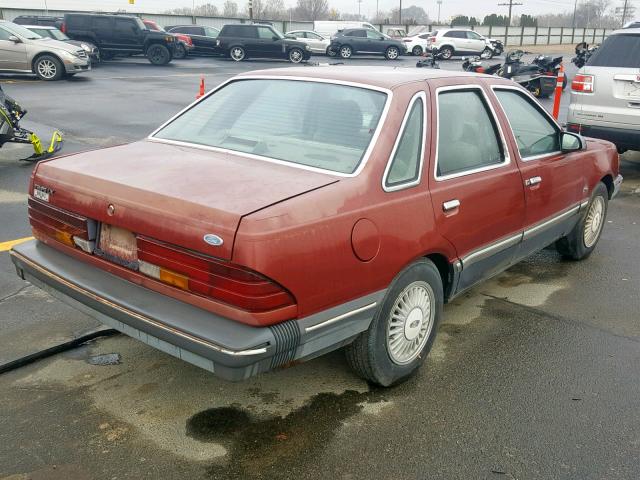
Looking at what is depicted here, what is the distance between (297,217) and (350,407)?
1144mm

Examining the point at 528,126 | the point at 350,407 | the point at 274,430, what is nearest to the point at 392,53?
the point at 528,126

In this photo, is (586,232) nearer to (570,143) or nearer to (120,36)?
(570,143)

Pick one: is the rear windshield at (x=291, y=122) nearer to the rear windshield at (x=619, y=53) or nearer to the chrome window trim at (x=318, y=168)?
the chrome window trim at (x=318, y=168)

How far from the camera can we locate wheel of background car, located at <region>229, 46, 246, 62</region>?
3057cm

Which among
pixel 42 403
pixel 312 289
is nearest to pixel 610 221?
pixel 312 289

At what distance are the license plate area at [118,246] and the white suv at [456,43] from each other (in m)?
37.1

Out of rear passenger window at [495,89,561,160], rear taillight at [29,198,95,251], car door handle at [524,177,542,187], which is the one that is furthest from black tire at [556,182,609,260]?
rear taillight at [29,198,95,251]

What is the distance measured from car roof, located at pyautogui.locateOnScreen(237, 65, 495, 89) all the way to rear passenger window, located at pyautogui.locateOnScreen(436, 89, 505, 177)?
164 mm

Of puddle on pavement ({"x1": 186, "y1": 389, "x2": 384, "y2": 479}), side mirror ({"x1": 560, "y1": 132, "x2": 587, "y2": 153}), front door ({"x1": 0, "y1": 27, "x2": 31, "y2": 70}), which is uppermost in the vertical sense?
front door ({"x1": 0, "y1": 27, "x2": 31, "y2": 70})

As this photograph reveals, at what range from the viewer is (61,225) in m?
3.38

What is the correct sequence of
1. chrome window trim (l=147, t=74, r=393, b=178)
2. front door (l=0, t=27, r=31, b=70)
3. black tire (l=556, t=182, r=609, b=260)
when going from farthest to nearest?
front door (l=0, t=27, r=31, b=70)
black tire (l=556, t=182, r=609, b=260)
chrome window trim (l=147, t=74, r=393, b=178)

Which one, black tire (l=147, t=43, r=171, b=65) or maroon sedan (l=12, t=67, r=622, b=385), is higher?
black tire (l=147, t=43, r=171, b=65)

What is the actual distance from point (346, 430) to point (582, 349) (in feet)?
5.90

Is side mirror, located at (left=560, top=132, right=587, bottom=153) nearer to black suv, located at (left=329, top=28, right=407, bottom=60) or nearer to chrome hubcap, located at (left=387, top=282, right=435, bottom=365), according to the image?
chrome hubcap, located at (left=387, top=282, right=435, bottom=365)
